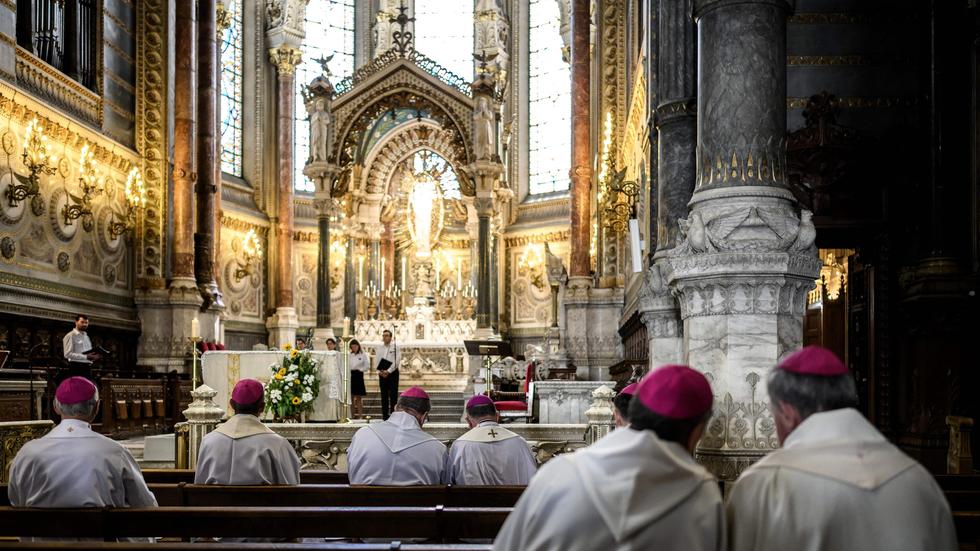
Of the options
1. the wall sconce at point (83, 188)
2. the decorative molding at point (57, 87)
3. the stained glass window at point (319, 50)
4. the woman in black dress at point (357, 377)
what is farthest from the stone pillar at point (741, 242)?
A: the stained glass window at point (319, 50)

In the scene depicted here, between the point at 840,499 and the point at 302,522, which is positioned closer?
the point at 840,499

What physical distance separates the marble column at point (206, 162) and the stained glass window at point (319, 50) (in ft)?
24.7

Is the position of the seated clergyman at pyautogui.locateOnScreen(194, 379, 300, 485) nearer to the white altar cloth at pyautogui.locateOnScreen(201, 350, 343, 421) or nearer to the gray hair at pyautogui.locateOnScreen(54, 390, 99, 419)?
the gray hair at pyautogui.locateOnScreen(54, 390, 99, 419)

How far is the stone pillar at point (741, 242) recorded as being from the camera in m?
7.03

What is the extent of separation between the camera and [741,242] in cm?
711

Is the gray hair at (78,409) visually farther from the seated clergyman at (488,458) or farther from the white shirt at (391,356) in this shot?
the white shirt at (391,356)

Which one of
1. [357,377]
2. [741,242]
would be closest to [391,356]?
[357,377]

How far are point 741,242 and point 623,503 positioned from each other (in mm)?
4602

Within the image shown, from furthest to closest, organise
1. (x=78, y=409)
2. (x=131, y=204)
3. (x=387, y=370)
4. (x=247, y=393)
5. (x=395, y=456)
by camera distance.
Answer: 1. (x=131, y=204)
2. (x=387, y=370)
3. (x=395, y=456)
4. (x=247, y=393)
5. (x=78, y=409)

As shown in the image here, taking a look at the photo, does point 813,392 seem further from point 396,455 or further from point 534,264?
point 534,264

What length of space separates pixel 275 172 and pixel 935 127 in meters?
23.0

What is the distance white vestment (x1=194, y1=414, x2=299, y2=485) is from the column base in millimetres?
24151

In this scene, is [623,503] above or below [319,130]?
below

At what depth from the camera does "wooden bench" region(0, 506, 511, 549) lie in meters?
4.55
